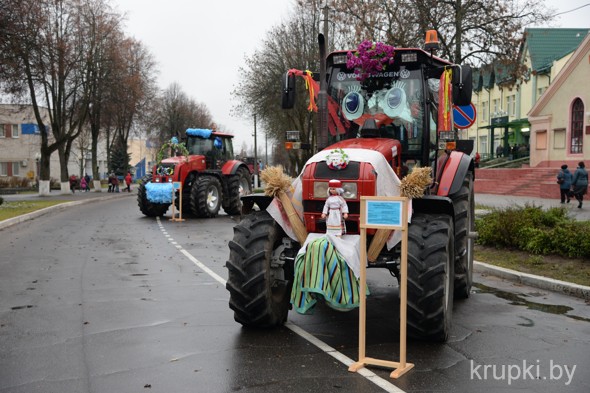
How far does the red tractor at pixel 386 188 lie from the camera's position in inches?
232

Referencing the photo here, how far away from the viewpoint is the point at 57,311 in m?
7.60

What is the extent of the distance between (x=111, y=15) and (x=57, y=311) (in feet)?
131

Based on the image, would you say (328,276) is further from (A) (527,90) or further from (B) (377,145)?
(A) (527,90)

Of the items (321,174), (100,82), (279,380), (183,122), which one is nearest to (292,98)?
(321,174)

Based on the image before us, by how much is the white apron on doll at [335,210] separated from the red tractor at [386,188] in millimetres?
246

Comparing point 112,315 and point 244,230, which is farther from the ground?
point 244,230

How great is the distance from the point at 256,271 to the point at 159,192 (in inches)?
639

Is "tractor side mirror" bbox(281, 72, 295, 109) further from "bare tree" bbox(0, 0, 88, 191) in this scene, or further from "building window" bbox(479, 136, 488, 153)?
"building window" bbox(479, 136, 488, 153)

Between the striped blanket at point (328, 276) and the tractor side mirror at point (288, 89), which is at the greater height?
the tractor side mirror at point (288, 89)

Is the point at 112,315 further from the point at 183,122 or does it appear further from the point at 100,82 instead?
the point at 183,122

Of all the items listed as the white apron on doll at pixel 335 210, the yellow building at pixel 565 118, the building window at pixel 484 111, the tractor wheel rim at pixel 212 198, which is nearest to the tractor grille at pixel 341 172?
the white apron on doll at pixel 335 210

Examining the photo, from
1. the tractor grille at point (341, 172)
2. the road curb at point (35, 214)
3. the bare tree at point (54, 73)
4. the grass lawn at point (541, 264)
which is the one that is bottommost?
the road curb at point (35, 214)

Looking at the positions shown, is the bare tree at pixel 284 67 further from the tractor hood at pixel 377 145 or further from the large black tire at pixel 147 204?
the tractor hood at pixel 377 145

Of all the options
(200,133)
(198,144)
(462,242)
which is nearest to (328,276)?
(462,242)
